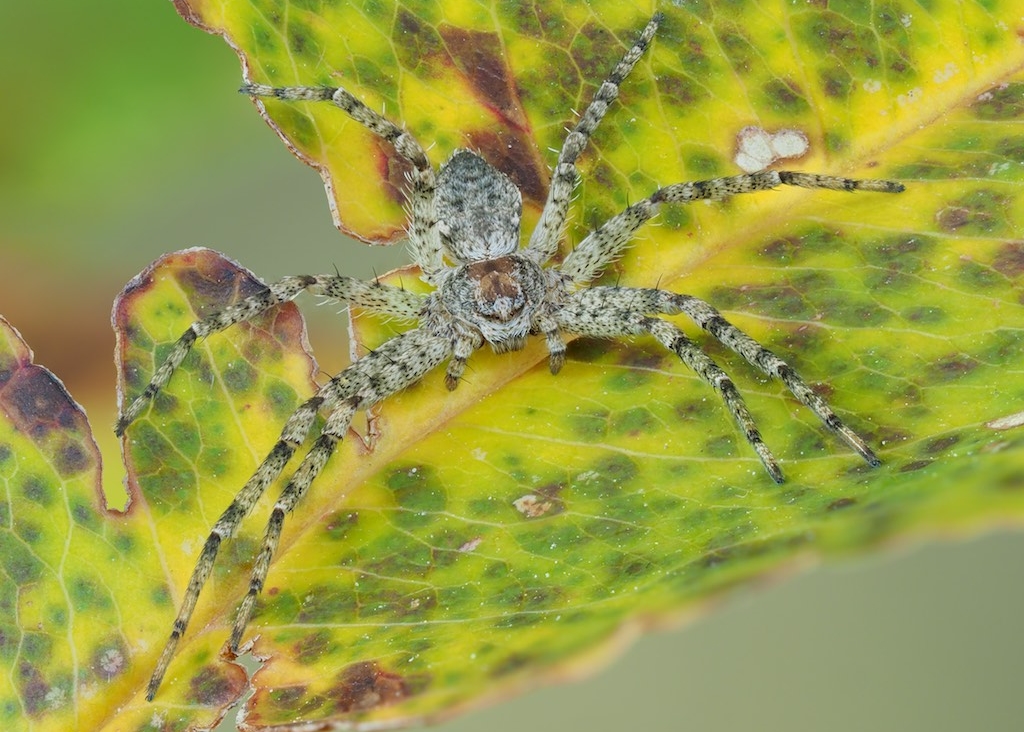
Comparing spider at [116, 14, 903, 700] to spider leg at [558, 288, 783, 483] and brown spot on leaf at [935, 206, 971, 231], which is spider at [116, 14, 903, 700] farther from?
brown spot on leaf at [935, 206, 971, 231]

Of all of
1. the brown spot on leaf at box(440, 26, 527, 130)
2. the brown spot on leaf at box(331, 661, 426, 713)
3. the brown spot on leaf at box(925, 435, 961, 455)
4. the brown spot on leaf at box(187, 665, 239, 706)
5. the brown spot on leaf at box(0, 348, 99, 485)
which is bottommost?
the brown spot on leaf at box(331, 661, 426, 713)

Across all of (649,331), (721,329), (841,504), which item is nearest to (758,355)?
(721,329)

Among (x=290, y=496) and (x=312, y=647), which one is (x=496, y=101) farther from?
(x=312, y=647)

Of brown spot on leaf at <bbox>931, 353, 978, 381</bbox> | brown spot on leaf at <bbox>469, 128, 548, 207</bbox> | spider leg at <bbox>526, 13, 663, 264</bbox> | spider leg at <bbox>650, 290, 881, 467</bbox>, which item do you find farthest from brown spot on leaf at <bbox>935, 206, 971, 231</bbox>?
brown spot on leaf at <bbox>469, 128, 548, 207</bbox>

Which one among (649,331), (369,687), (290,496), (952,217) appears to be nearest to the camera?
(369,687)

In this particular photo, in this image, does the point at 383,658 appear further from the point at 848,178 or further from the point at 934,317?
the point at 848,178

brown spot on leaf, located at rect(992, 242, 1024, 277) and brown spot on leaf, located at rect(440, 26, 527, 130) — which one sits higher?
brown spot on leaf, located at rect(440, 26, 527, 130)

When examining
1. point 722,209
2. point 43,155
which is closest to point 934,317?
point 722,209
